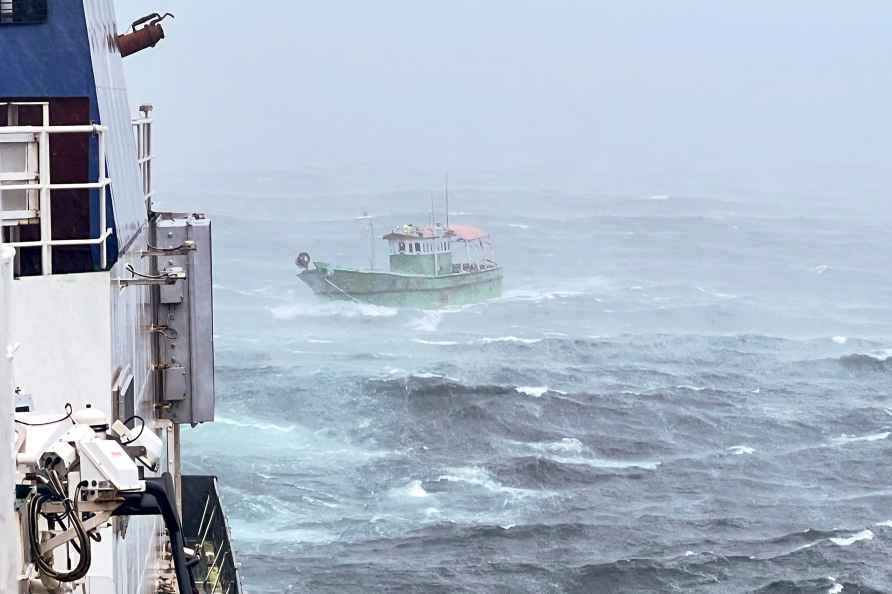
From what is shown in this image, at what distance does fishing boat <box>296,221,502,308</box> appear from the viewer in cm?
9625

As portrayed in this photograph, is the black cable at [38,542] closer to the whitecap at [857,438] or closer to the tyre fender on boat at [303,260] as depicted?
the whitecap at [857,438]

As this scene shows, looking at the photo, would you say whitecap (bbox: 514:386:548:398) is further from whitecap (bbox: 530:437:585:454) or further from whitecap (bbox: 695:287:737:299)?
whitecap (bbox: 695:287:737:299)

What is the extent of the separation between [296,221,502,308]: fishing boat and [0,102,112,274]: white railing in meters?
85.4

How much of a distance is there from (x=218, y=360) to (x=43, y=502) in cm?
6637

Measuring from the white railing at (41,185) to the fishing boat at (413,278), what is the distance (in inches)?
3361

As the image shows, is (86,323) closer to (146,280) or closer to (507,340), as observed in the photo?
(146,280)

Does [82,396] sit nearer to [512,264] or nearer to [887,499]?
[887,499]

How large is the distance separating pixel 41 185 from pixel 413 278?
86269 mm

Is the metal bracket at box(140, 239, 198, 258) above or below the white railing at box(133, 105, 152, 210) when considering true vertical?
below

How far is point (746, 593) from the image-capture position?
120 feet

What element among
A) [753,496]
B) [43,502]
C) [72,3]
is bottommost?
[753,496]

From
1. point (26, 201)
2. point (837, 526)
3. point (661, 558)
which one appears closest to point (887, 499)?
point (837, 526)

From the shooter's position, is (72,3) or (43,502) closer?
(43,502)

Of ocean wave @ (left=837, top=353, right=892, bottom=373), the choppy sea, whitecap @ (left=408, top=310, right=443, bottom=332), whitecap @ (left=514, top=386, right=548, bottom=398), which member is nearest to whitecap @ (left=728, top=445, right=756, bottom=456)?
the choppy sea
